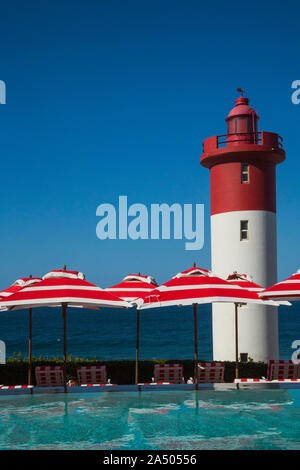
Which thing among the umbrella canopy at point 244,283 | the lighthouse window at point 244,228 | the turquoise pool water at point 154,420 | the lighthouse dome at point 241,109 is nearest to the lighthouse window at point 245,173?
the lighthouse window at point 244,228

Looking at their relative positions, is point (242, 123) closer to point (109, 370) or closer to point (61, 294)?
point (109, 370)

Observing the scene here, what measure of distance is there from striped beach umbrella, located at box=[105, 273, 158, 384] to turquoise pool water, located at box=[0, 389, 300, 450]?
4281 mm

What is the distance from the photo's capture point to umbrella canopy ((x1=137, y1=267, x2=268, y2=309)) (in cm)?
1508

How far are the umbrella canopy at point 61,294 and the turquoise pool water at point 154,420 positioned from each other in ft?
8.09

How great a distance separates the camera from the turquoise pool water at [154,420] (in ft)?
35.6

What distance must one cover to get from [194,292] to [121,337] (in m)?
96.4

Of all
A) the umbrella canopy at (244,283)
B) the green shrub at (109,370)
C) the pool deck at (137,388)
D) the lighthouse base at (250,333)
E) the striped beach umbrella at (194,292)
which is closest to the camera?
the striped beach umbrella at (194,292)

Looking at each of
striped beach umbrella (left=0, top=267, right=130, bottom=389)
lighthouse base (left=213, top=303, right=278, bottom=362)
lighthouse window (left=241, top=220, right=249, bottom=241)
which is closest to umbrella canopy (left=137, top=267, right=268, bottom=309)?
striped beach umbrella (left=0, top=267, right=130, bottom=389)

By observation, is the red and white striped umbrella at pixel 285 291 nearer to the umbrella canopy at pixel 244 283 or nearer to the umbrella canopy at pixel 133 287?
the umbrella canopy at pixel 244 283

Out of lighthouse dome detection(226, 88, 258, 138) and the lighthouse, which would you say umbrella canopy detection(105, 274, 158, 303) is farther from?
lighthouse dome detection(226, 88, 258, 138)

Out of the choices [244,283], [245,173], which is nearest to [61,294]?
[244,283]

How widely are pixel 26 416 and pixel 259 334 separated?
1650 cm

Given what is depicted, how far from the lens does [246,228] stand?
28203 millimetres
